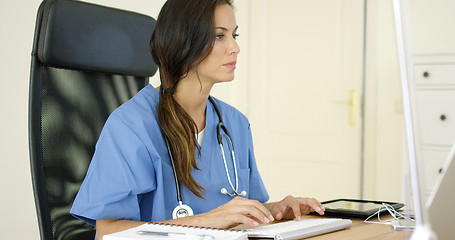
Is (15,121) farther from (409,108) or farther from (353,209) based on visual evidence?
(409,108)

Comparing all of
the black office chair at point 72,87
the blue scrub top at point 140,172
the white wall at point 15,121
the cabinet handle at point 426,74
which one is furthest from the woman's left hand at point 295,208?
the cabinet handle at point 426,74

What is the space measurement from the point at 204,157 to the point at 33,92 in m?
0.41

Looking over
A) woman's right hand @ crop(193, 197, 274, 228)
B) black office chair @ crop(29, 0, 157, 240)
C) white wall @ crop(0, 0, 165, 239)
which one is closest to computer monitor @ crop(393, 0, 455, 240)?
woman's right hand @ crop(193, 197, 274, 228)

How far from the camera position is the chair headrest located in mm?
1227

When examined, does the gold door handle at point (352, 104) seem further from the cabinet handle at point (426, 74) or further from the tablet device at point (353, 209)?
the tablet device at point (353, 209)

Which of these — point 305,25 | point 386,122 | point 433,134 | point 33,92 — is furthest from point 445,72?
point 33,92

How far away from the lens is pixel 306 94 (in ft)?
11.1

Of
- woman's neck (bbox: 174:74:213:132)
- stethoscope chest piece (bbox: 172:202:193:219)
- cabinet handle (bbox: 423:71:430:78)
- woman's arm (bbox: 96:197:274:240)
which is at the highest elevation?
cabinet handle (bbox: 423:71:430:78)

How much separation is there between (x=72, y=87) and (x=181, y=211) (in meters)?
0.43

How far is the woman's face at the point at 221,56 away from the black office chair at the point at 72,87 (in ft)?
0.70

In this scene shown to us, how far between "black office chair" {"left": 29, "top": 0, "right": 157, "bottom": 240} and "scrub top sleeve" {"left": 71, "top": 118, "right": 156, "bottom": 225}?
16 cm

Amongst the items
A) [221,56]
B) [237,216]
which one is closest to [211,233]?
[237,216]

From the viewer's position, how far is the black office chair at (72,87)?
1212 millimetres

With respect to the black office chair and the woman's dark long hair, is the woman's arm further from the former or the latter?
the black office chair
